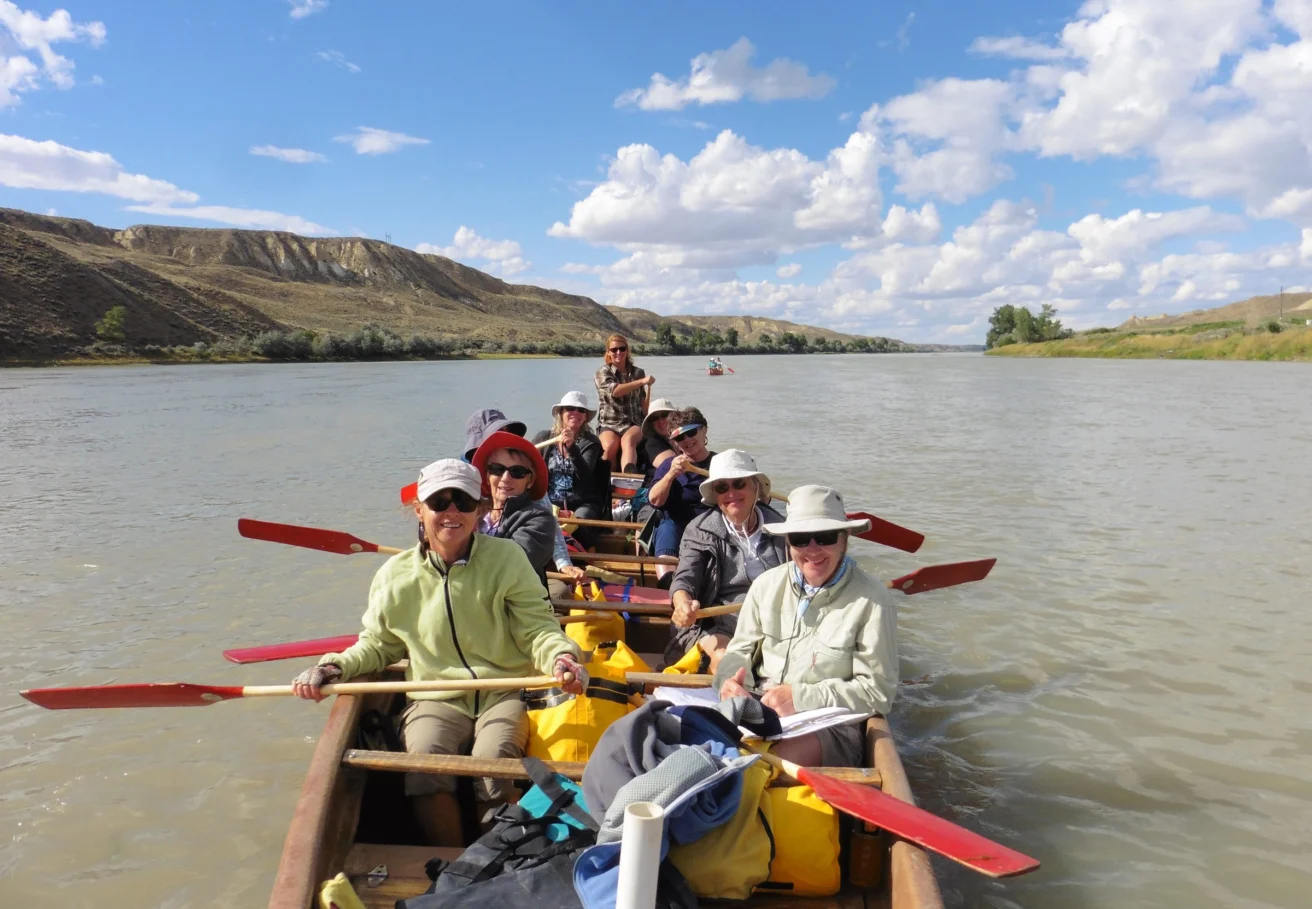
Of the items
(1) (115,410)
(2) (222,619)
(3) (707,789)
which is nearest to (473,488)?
(3) (707,789)

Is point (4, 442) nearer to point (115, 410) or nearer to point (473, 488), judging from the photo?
point (115, 410)

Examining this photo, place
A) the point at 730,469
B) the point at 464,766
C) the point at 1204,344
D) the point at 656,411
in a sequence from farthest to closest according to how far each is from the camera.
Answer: the point at 1204,344 < the point at 656,411 < the point at 730,469 < the point at 464,766

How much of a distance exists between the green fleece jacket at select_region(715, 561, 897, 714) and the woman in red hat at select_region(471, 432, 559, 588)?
1.50m

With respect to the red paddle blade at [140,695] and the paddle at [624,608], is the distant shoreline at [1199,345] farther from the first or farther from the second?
the red paddle blade at [140,695]

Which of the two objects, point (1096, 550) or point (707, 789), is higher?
point (707, 789)

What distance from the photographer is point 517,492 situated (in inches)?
210

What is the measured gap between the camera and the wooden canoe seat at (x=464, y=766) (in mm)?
3389

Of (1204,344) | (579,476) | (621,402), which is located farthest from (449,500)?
(1204,344)

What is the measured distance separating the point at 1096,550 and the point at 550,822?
9.07 metres

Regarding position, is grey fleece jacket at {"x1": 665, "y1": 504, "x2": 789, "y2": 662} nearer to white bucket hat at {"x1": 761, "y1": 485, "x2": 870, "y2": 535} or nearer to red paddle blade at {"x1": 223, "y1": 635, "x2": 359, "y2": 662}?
white bucket hat at {"x1": 761, "y1": 485, "x2": 870, "y2": 535}

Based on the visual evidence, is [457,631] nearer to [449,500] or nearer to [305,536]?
[449,500]

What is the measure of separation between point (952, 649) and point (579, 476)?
374 cm

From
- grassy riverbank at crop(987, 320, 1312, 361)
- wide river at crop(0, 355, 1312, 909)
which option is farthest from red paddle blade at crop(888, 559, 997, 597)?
grassy riverbank at crop(987, 320, 1312, 361)

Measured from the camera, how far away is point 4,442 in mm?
19953
